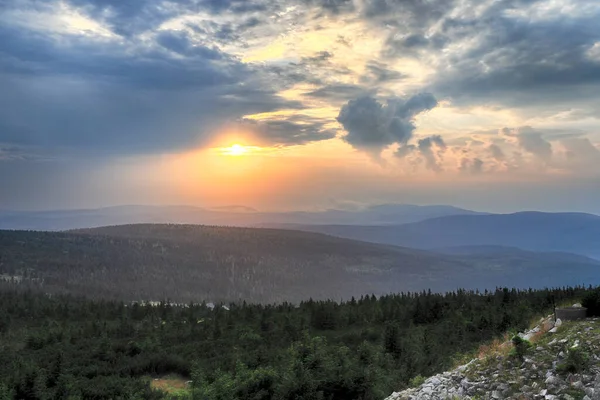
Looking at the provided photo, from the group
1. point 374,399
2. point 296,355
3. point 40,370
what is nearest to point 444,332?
point 296,355

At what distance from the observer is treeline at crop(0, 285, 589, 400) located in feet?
89.7

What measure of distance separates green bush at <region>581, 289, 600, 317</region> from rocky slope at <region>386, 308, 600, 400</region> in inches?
32.8

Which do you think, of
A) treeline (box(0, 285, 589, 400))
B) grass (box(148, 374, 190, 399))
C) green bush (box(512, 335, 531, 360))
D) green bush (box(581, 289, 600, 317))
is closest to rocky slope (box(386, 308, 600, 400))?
green bush (box(512, 335, 531, 360))

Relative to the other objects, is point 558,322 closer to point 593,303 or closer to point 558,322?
point 558,322

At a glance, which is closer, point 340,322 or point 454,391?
point 454,391

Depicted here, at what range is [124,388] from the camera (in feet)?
110

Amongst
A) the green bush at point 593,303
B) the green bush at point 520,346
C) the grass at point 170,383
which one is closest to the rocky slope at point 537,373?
the green bush at point 520,346

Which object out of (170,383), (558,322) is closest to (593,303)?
(558,322)

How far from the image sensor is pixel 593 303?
20.3 metres

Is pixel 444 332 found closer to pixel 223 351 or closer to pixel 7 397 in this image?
pixel 223 351

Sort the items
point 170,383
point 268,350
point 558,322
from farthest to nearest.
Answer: point 268,350 → point 170,383 → point 558,322

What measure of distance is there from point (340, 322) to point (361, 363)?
36.4 m

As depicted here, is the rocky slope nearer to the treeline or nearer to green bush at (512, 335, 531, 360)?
green bush at (512, 335, 531, 360)

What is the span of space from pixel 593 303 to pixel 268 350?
31764 mm
